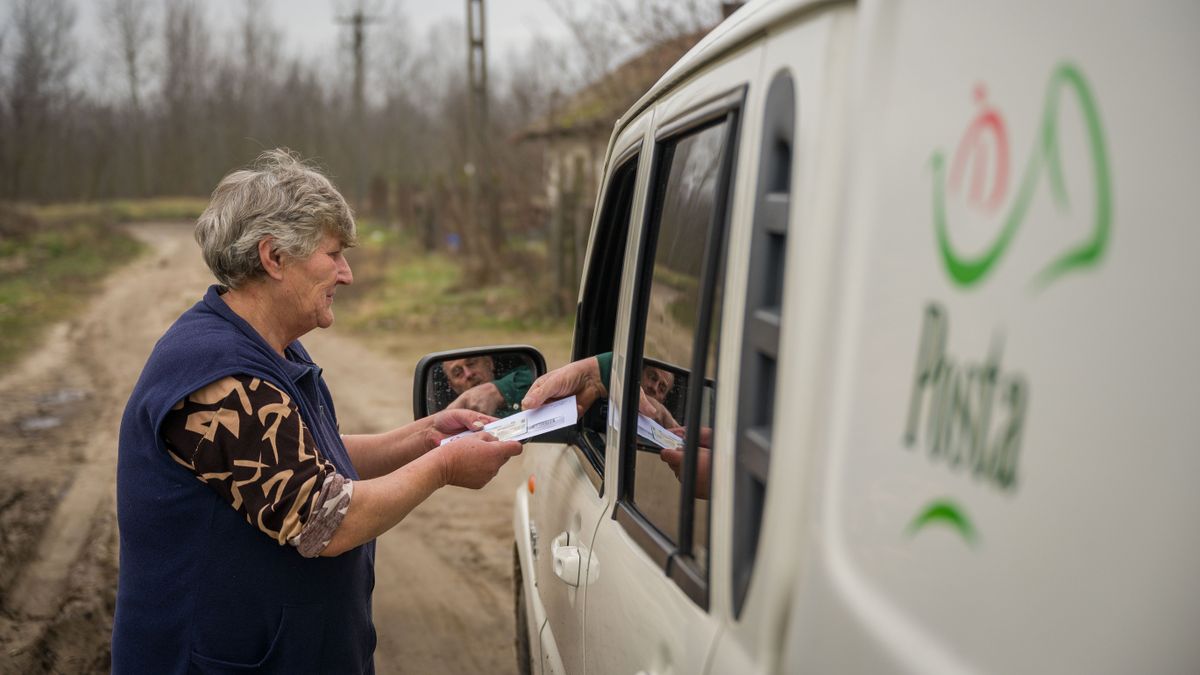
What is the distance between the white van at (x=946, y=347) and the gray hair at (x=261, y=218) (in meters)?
1.11

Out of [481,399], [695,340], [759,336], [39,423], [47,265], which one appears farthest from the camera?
[47,265]

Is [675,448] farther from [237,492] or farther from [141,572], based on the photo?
[141,572]

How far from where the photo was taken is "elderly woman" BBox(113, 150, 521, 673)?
199 centimetres

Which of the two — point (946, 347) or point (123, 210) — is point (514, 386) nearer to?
point (946, 347)

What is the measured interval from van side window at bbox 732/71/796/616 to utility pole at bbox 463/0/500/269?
1610 cm

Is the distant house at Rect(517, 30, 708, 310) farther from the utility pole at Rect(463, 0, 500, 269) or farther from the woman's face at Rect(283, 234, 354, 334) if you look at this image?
the woman's face at Rect(283, 234, 354, 334)

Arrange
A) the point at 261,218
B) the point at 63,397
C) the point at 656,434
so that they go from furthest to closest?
the point at 63,397
the point at 261,218
the point at 656,434

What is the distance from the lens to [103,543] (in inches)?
218

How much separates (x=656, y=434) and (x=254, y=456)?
823 mm

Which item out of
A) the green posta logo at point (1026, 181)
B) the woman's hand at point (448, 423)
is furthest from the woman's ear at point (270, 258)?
the green posta logo at point (1026, 181)

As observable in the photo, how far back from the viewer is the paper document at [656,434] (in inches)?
69.3

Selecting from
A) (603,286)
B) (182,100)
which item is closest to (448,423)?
(603,286)

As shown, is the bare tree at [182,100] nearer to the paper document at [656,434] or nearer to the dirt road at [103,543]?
the dirt road at [103,543]

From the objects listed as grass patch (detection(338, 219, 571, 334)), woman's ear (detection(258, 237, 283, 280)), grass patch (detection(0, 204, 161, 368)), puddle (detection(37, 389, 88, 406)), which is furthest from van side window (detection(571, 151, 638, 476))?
grass patch (detection(0, 204, 161, 368))
